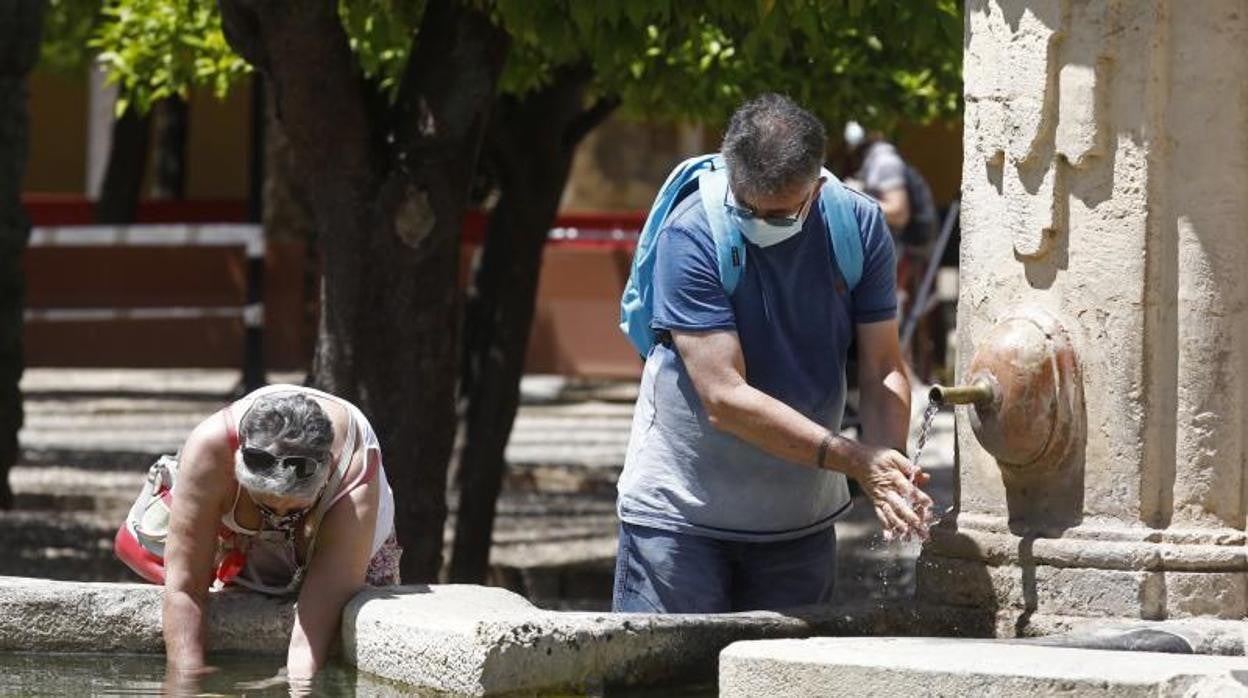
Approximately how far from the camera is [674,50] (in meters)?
9.77

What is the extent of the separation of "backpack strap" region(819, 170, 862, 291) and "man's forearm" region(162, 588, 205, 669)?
1685mm

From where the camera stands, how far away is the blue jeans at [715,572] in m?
6.00

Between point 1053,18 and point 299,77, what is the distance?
3.03 metres

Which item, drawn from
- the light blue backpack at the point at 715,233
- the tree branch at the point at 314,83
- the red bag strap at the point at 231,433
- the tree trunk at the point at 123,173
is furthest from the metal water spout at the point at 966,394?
the tree trunk at the point at 123,173

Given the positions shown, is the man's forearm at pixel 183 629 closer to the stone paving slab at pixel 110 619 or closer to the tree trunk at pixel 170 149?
the stone paving slab at pixel 110 619

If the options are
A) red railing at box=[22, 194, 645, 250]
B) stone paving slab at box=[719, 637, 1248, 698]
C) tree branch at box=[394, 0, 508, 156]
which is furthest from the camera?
red railing at box=[22, 194, 645, 250]

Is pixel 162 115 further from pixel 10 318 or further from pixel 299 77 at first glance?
pixel 299 77

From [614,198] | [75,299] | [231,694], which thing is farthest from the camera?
[614,198]

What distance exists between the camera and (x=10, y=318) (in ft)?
37.9

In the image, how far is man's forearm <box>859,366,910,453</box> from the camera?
19.4 feet

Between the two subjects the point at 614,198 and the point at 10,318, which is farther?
the point at 614,198

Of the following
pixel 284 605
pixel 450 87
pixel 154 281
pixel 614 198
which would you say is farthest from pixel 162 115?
pixel 284 605

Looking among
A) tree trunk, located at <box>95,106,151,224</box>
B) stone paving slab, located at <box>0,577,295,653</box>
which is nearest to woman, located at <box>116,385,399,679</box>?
stone paving slab, located at <box>0,577,295,653</box>

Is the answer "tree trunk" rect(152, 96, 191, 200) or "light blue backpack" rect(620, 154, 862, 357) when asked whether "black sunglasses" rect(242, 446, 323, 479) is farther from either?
"tree trunk" rect(152, 96, 191, 200)
